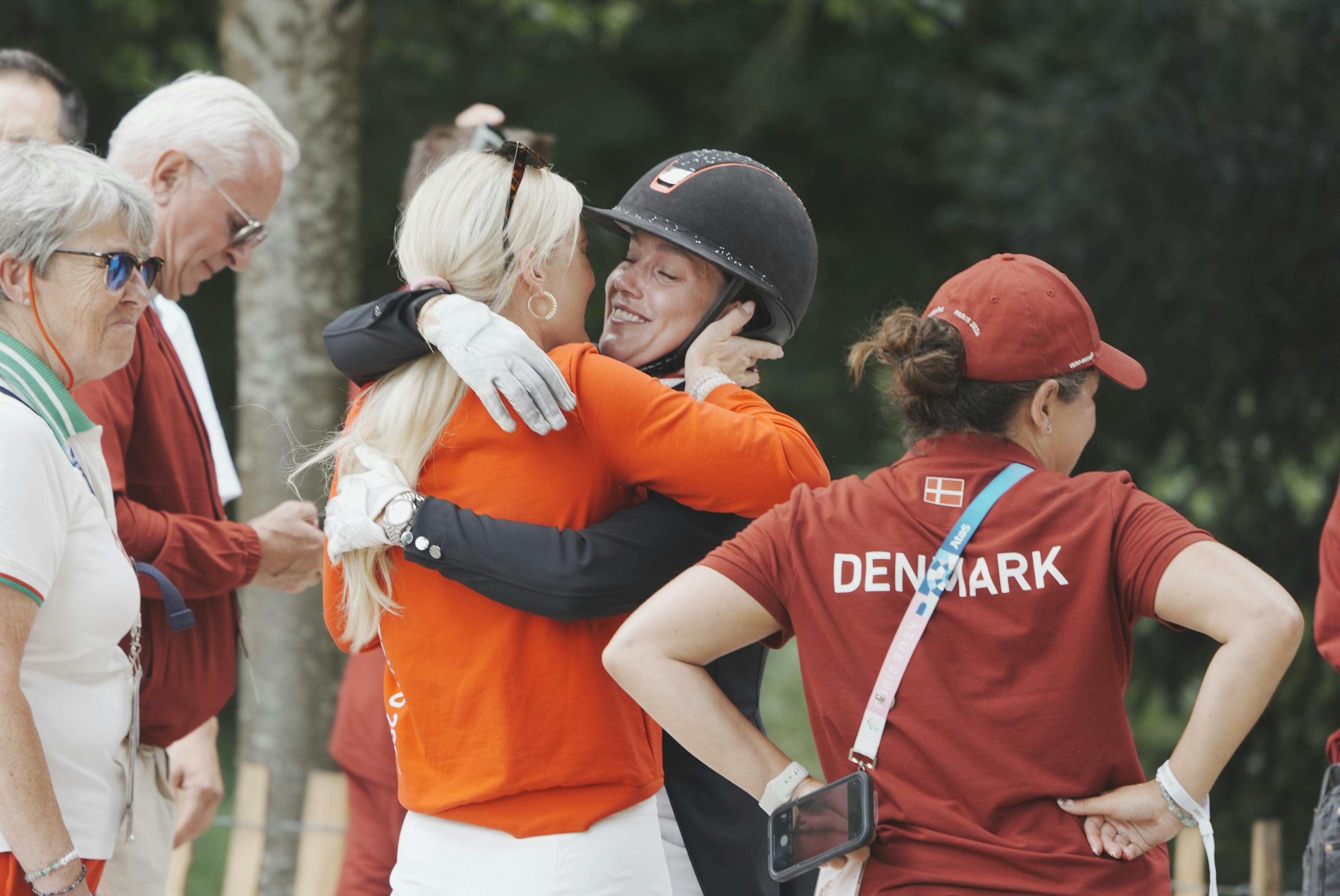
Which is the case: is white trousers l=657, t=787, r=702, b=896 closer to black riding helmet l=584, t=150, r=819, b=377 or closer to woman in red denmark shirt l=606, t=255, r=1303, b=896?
woman in red denmark shirt l=606, t=255, r=1303, b=896

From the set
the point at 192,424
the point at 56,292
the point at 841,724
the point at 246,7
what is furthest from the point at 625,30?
the point at 841,724

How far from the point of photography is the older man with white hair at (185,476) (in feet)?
9.19

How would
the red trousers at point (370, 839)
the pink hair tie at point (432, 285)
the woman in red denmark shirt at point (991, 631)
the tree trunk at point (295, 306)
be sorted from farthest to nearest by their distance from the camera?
the tree trunk at point (295, 306) → the red trousers at point (370, 839) → the pink hair tie at point (432, 285) → the woman in red denmark shirt at point (991, 631)

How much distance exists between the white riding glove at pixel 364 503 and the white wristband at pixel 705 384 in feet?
1.68

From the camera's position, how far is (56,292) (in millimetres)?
2326

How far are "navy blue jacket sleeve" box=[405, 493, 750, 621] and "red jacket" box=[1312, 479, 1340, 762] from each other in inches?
66.8

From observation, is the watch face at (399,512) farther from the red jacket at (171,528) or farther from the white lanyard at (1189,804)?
the white lanyard at (1189,804)

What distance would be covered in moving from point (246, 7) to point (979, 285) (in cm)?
371

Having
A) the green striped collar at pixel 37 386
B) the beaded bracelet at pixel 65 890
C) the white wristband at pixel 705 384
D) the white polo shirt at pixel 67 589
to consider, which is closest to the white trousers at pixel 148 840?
the white polo shirt at pixel 67 589

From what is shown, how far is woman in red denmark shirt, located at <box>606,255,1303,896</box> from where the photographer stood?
1.81 m

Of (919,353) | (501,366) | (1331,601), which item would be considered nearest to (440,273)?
(501,366)

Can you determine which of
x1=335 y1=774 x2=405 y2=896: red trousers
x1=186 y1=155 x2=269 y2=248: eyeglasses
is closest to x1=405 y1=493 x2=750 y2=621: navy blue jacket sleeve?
x1=186 y1=155 x2=269 y2=248: eyeglasses

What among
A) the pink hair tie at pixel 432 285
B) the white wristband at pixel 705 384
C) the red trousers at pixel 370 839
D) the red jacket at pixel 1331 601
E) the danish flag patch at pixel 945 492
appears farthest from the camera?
the red trousers at pixel 370 839

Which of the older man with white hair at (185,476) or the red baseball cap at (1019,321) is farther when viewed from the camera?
the older man with white hair at (185,476)
